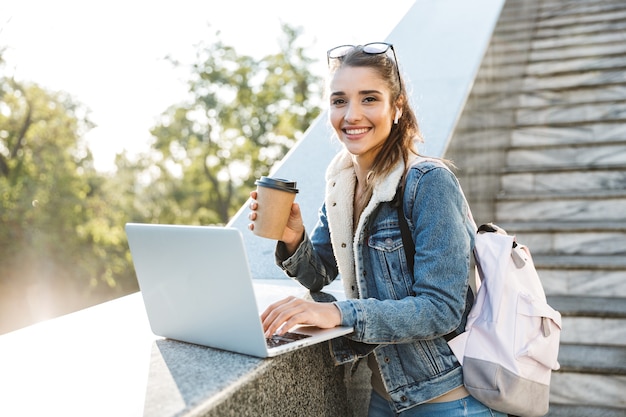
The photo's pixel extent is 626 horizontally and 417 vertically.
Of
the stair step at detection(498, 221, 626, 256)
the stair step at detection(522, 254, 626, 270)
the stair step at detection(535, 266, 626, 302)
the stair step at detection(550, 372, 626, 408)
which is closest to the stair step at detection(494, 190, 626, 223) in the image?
the stair step at detection(498, 221, 626, 256)

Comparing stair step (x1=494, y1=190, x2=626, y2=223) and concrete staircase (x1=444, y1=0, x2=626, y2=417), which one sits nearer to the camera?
concrete staircase (x1=444, y1=0, x2=626, y2=417)

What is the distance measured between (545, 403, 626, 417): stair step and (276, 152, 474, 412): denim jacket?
1.69 m

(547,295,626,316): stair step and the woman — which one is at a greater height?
the woman

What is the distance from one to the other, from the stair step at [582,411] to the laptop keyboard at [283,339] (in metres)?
2.09

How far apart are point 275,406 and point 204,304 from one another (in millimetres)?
333

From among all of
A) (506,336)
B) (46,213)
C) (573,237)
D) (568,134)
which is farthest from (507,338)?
(46,213)

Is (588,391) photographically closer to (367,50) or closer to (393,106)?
(393,106)

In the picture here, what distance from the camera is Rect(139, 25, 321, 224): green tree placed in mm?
31172

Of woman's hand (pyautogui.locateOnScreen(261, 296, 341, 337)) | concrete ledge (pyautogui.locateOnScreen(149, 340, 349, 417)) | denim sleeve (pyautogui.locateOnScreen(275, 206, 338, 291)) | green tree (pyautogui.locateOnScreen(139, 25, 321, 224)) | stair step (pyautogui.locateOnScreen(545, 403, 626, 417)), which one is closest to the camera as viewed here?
concrete ledge (pyautogui.locateOnScreen(149, 340, 349, 417))

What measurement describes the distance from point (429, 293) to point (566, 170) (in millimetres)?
3432

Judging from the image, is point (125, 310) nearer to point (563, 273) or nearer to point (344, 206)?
point (344, 206)

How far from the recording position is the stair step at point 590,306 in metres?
3.43

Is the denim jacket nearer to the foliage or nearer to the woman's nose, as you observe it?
the woman's nose

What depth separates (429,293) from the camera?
160 cm
